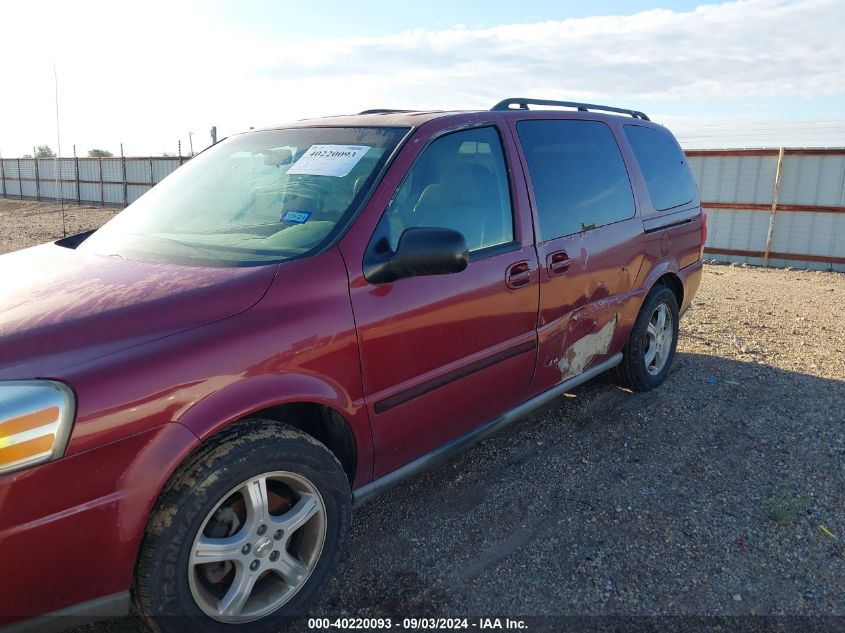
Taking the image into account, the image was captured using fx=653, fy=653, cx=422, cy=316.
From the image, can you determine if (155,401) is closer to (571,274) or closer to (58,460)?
(58,460)

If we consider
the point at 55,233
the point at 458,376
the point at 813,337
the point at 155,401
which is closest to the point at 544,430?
the point at 458,376

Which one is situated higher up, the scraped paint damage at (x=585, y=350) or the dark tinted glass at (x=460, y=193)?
the dark tinted glass at (x=460, y=193)

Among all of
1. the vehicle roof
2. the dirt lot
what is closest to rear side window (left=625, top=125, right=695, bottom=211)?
the vehicle roof

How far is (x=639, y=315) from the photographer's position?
446 cm

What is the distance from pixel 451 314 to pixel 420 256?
0.45 metres

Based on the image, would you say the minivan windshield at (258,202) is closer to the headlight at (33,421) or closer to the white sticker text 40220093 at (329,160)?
the white sticker text 40220093 at (329,160)

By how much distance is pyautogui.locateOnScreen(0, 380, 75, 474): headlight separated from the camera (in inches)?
68.4

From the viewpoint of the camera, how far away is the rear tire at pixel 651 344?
449 cm

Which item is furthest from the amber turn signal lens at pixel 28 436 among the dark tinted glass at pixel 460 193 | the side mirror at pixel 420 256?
the dark tinted glass at pixel 460 193

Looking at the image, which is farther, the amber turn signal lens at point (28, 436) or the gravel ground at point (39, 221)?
the gravel ground at point (39, 221)

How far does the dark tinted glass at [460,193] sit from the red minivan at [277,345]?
0.04 ft

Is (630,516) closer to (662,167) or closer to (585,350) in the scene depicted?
(585,350)

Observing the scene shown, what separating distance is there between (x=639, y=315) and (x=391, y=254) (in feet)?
8.21

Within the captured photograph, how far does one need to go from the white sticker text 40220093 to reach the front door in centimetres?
27
